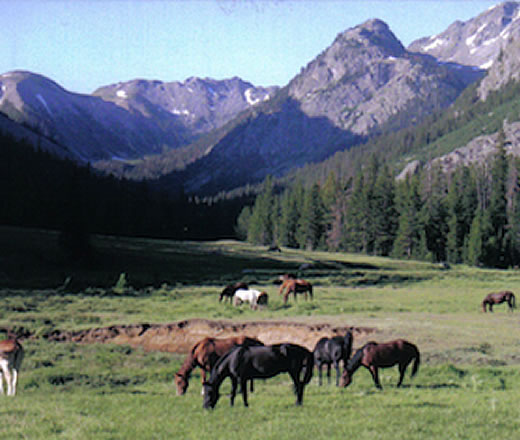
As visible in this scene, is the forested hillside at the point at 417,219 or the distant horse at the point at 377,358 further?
the forested hillside at the point at 417,219

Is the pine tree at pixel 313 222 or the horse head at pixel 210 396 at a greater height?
the pine tree at pixel 313 222

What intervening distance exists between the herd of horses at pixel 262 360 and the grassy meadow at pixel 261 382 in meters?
0.61

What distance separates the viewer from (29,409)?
12.2 meters

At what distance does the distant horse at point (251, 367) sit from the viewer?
40.9 ft

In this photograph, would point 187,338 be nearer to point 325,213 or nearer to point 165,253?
point 165,253

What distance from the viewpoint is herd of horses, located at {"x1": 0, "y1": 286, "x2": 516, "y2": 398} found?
12.5m

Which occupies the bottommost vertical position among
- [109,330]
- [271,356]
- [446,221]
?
[109,330]

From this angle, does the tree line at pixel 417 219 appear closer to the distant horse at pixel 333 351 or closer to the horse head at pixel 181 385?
the distant horse at pixel 333 351

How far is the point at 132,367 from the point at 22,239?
188ft

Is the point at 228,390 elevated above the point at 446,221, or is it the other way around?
the point at 446,221

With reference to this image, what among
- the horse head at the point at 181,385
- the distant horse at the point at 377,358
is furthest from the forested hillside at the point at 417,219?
the horse head at the point at 181,385

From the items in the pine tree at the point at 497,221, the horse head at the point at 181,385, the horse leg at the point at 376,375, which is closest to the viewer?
the horse head at the point at 181,385

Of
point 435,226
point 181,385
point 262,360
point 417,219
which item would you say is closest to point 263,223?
point 417,219

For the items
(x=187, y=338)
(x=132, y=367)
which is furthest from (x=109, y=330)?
(x=132, y=367)
